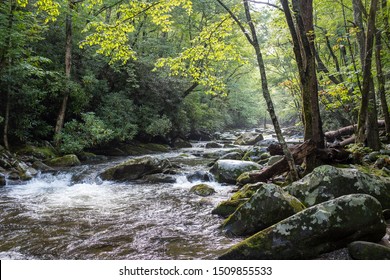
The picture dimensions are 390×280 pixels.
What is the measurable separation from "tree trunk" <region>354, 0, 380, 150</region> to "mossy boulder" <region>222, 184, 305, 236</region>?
4.80m

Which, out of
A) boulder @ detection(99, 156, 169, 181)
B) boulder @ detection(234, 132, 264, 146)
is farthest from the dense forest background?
boulder @ detection(234, 132, 264, 146)

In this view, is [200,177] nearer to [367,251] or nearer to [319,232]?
[319,232]

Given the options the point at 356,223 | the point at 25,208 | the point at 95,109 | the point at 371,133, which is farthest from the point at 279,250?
the point at 95,109

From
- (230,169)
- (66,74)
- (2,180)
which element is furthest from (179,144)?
(2,180)

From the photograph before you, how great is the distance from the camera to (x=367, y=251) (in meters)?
Result: 3.33

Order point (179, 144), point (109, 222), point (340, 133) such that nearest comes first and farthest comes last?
point (109, 222), point (340, 133), point (179, 144)

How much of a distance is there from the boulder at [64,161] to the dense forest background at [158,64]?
888 millimetres

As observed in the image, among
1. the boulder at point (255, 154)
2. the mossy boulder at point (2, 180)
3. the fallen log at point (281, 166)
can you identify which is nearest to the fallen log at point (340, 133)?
the boulder at point (255, 154)

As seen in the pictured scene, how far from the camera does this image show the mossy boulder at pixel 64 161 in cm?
1233

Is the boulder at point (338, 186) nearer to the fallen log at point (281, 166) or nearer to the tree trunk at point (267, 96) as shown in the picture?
the tree trunk at point (267, 96)

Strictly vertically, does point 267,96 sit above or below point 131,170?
above

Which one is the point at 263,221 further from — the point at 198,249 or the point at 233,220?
the point at 198,249

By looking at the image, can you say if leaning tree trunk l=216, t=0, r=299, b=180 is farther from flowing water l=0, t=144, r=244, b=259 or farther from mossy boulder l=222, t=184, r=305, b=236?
flowing water l=0, t=144, r=244, b=259

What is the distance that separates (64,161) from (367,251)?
12123 millimetres
